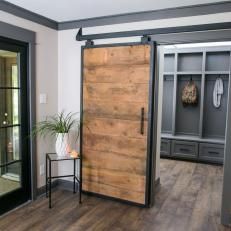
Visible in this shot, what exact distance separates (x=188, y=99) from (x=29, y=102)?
3409mm

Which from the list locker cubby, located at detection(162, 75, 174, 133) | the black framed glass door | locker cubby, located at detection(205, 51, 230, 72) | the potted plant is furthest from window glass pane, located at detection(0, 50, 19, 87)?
locker cubby, located at detection(205, 51, 230, 72)

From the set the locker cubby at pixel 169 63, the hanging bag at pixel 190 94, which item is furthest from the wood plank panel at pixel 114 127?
the locker cubby at pixel 169 63

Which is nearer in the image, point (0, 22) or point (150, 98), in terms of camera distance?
point (0, 22)

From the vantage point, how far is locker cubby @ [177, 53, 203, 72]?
5.20 metres

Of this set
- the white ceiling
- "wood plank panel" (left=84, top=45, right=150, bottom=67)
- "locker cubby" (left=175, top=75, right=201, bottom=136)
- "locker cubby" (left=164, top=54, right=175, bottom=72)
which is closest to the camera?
the white ceiling

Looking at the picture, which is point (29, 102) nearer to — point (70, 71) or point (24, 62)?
point (24, 62)

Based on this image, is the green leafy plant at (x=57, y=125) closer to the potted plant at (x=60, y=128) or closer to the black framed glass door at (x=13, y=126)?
the potted plant at (x=60, y=128)

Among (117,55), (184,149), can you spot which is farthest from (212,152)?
(117,55)

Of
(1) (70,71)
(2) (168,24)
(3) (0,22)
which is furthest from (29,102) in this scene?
(2) (168,24)

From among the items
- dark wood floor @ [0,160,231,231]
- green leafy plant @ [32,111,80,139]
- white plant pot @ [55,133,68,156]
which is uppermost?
green leafy plant @ [32,111,80,139]

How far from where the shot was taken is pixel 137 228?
8.54 feet

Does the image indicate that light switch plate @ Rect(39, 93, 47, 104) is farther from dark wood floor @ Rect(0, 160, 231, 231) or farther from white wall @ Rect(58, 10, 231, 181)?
dark wood floor @ Rect(0, 160, 231, 231)

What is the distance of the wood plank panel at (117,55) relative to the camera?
285 cm

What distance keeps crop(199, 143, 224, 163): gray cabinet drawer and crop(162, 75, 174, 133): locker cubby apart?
0.89 metres
